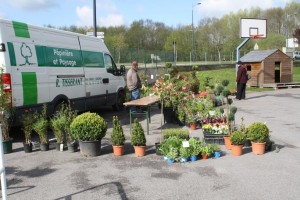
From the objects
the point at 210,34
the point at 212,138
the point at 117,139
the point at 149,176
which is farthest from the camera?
the point at 210,34

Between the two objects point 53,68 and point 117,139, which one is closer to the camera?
point 117,139

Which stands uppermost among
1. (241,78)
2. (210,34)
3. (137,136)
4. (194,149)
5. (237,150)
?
(210,34)

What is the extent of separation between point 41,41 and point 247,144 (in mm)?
5642

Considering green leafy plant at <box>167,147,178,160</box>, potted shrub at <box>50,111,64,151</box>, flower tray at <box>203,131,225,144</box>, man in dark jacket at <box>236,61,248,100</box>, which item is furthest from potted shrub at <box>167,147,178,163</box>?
man in dark jacket at <box>236,61,248,100</box>

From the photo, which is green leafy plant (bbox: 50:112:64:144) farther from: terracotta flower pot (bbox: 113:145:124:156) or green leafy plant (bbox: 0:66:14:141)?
terracotta flower pot (bbox: 113:145:124:156)

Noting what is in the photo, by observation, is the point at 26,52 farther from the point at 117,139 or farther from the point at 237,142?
the point at 237,142

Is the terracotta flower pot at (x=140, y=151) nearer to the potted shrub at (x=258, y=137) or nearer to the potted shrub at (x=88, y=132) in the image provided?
the potted shrub at (x=88, y=132)

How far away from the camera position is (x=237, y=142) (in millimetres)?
7074

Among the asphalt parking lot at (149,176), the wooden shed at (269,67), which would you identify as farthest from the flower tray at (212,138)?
the wooden shed at (269,67)

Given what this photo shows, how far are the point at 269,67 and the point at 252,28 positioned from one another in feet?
10.8

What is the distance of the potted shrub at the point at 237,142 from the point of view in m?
7.08

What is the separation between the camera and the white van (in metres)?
7.96

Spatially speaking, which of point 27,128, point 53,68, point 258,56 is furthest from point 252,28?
point 27,128

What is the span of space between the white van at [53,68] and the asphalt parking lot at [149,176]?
4.90ft
